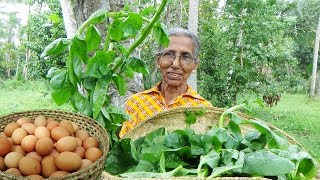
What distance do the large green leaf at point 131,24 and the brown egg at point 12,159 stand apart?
2.09 ft

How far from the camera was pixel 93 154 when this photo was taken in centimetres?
130

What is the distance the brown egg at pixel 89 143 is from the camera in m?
1.35

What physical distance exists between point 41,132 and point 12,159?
0.12 metres

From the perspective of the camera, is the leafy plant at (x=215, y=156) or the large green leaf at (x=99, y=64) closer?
the leafy plant at (x=215, y=156)

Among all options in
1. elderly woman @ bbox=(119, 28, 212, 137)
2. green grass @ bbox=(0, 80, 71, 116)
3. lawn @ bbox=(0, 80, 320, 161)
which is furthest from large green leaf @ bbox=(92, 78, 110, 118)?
green grass @ bbox=(0, 80, 71, 116)

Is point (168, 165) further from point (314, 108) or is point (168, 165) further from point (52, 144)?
point (314, 108)

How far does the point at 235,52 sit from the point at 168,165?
28.7 feet

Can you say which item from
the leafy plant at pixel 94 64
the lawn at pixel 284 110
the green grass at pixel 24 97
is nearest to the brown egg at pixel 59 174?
the leafy plant at pixel 94 64

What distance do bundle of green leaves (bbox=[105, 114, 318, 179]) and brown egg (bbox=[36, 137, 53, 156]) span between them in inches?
11.7

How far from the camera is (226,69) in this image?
998 cm

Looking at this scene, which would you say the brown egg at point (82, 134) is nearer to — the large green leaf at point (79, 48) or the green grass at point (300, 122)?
the large green leaf at point (79, 48)

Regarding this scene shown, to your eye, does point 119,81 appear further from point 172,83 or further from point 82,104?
point 172,83

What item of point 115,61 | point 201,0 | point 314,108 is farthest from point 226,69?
point 115,61

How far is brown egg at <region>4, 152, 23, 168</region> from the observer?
4.02 ft
